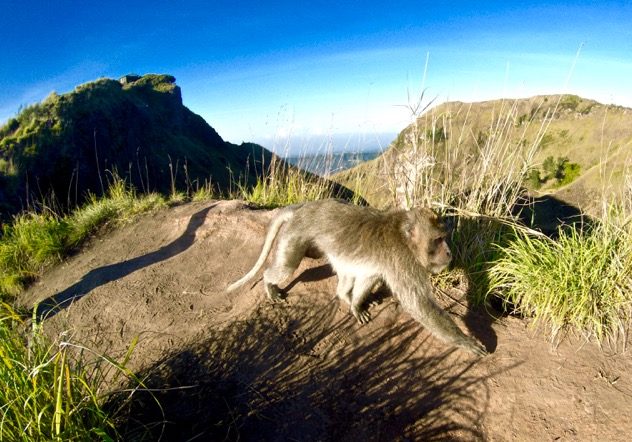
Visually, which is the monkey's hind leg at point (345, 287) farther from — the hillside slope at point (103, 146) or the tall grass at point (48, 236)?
the tall grass at point (48, 236)

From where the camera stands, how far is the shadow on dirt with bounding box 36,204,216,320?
573cm

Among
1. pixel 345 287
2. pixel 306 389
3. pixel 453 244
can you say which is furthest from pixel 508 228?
pixel 306 389

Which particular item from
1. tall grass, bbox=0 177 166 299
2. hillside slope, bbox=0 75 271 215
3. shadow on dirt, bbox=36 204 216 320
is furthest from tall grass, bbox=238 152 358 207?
tall grass, bbox=0 177 166 299

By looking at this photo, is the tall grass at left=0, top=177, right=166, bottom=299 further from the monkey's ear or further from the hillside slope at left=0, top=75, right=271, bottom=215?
the monkey's ear

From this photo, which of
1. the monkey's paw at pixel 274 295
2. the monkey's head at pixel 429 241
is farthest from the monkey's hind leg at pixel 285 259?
the monkey's head at pixel 429 241

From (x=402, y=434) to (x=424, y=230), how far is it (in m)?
1.92

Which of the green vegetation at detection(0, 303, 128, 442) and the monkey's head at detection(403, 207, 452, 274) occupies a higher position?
the monkey's head at detection(403, 207, 452, 274)

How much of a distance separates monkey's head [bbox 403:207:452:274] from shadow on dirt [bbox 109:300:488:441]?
33.3 inches

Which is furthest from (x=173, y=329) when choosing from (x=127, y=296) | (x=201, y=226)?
(x=201, y=226)

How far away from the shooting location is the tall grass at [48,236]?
21.7ft

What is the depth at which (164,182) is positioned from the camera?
31.0 m

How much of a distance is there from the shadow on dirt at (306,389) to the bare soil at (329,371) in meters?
0.01

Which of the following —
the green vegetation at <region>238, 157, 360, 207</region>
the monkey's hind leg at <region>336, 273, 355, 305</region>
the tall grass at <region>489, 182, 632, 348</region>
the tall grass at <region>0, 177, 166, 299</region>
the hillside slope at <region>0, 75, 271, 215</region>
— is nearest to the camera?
the tall grass at <region>489, 182, 632, 348</region>

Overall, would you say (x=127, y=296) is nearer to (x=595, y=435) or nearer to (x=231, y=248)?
(x=231, y=248)
